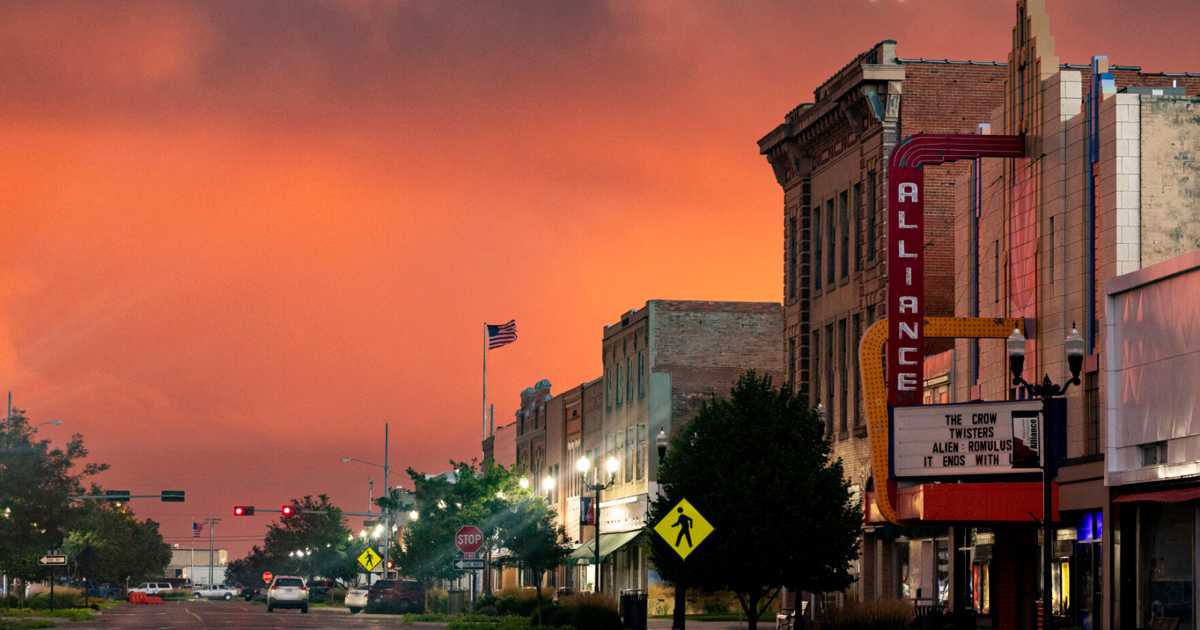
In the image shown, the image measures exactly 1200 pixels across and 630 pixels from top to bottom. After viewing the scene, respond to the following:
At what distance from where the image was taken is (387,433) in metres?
113

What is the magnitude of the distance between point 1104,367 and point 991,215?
740cm

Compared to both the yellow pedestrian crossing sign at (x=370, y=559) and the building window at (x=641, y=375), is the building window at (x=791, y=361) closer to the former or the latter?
the building window at (x=641, y=375)

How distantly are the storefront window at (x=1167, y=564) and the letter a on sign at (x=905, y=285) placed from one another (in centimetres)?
688

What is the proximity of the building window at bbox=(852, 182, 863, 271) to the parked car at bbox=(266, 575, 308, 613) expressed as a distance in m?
37.8

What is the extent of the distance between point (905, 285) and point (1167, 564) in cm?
916

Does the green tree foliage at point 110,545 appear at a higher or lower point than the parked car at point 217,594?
higher

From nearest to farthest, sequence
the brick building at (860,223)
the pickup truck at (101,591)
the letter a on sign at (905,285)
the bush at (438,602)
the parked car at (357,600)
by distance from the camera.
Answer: the letter a on sign at (905,285) → the brick building at (860,223) → the bush at (438,602) → the parked car at (357,600) → the pickup truck at (101,591)

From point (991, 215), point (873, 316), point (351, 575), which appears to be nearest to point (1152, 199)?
point (991, 215)

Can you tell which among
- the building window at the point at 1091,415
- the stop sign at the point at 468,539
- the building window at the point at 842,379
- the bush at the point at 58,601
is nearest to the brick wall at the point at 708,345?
the building window at the point at 842,379

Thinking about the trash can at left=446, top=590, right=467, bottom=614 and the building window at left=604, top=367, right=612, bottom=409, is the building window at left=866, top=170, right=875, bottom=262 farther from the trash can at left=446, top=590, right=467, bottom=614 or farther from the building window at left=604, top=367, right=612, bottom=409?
the building window at left=604, top=367, right=612, bottom=409

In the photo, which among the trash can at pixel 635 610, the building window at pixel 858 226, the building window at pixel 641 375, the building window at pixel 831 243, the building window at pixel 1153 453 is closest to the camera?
the building window at pixel 1153 453

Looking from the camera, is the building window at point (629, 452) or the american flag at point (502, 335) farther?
the american flag at point (502, 335)

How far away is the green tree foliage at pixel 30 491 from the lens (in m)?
58.6

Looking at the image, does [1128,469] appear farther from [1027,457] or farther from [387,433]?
[387,433]
